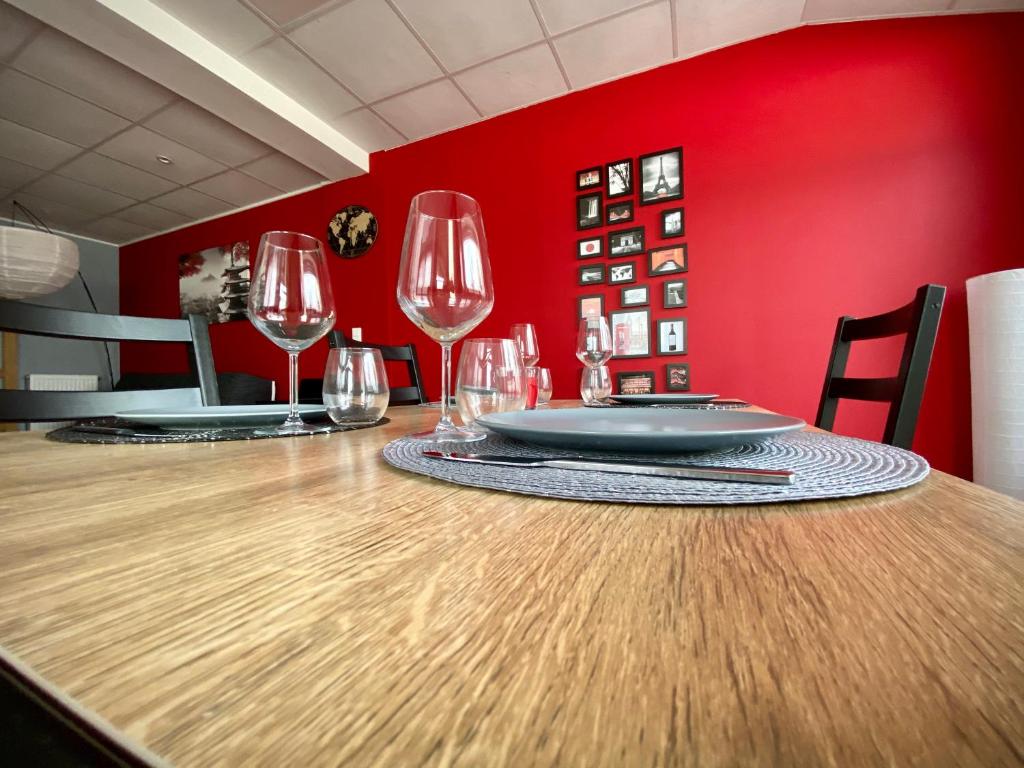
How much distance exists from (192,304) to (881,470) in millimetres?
5627

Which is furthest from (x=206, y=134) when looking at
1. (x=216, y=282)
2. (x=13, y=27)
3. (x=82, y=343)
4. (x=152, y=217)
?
(x=82, y=343)

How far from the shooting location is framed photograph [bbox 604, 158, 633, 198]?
8.79ft

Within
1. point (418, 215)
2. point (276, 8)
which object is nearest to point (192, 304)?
point (276, 8)

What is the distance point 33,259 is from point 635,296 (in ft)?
8.87

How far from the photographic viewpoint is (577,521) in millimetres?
229

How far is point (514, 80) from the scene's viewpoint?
8.86 ft

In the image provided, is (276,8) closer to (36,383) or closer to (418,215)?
(418,215)

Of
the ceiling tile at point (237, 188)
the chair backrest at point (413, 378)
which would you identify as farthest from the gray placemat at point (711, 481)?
the ceiling tile at point (237, 188)

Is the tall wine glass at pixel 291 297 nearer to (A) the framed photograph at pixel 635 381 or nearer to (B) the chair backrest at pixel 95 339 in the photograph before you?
(B) the chair backrest at pixel 95 339

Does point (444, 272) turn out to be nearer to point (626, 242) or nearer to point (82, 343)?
point (626, 242)

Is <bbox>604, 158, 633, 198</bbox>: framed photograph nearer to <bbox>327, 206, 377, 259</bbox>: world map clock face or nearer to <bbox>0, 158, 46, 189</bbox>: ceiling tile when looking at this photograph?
<bbox>327, 206, 377, 259</bbox>: world map clock face

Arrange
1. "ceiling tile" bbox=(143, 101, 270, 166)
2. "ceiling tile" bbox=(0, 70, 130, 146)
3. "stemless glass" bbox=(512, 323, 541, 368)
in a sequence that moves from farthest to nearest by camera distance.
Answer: "ceiling tile" bbox=(143, 101, 270, 166), "ceiling tile" bbox=(0, 70, 130, 146), "stemless glass" bbox=(512, 323, 541, 368)

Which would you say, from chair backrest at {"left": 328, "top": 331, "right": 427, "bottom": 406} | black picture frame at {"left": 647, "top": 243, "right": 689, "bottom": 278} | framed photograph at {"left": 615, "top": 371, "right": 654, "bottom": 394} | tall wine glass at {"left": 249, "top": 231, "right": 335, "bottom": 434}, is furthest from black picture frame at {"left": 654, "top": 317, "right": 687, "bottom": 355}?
tall wine glass at {"left": 249, "top": 231, "right": 335, "bottom": 434}

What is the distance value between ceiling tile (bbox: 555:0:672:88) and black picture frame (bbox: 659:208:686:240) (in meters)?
0.83
